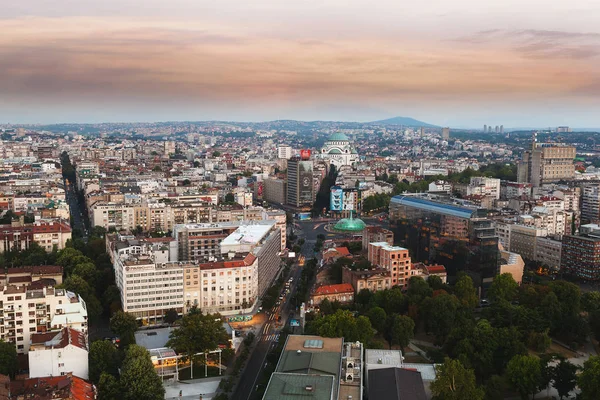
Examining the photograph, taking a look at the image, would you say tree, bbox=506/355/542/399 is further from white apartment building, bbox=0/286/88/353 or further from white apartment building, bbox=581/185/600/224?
white apartment building, bbox=581/185/600/224

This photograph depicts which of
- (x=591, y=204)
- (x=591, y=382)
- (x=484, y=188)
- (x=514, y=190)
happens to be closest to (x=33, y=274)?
(x=591, y=382)

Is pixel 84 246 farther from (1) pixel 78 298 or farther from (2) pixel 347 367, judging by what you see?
(2) pixel 347 367

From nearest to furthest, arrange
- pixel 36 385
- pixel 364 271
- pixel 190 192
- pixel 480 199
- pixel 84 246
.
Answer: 1. pixel 36 385
2. pixel 364 271
3. pixel 84 246
4. pixel 480 199
5. pixel 190 192

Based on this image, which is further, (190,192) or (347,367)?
(190,192)

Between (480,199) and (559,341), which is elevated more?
(480,199)

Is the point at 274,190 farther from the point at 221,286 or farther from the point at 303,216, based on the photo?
the point at 221,286

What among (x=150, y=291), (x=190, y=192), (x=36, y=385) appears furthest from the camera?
(x=190, y=192)

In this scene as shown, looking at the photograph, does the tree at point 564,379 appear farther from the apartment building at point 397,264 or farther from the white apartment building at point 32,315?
the white apartment building at point 32,315

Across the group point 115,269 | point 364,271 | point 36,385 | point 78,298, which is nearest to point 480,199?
point 364,271
